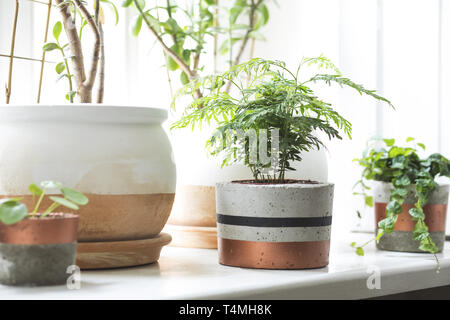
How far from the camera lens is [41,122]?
2.61ft

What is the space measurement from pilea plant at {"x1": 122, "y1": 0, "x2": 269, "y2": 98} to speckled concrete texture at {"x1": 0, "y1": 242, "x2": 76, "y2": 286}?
62 centimetres

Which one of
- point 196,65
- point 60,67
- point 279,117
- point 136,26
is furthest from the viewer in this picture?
point 196,65

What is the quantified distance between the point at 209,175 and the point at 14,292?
0.45 meters

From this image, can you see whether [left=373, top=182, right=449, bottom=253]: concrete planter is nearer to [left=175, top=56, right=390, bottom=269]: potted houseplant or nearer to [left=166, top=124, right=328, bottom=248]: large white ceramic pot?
[left=166, top=124, right=328, bottom=248]: large white ceramic pot

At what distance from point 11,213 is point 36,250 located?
6cm

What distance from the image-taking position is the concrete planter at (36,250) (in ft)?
2.18

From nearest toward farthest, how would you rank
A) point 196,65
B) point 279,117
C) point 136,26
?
point 279,117
point 136,26
point 196,65

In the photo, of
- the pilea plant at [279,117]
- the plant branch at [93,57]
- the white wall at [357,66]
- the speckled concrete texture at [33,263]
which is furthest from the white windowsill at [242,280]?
the white wall at [357,66]

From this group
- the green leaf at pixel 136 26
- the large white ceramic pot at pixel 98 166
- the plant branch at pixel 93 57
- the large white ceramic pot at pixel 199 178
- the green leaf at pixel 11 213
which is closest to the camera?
the green leaf at pixel 11 213

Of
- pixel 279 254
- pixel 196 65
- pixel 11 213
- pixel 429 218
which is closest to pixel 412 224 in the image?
pixel 429 218

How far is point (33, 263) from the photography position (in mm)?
672

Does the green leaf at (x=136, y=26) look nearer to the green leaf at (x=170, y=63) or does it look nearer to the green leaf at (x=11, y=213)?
the green leaf at (x=170, y=63)

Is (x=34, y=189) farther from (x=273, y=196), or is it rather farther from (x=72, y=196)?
(x=273, y=196)

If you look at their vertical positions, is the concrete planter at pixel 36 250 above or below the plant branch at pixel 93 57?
below
